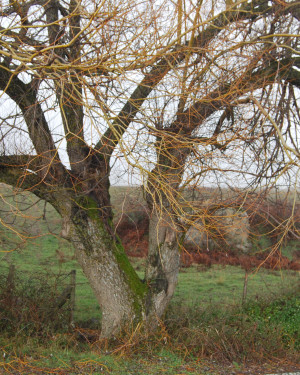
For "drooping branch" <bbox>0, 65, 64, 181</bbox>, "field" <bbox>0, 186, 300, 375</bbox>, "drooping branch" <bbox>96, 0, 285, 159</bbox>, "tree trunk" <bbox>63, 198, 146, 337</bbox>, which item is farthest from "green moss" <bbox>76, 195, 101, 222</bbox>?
"drooping branch" <bbox>96, 0, 285, 159</bbox>

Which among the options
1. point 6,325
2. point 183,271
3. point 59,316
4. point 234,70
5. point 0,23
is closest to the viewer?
point 0,23

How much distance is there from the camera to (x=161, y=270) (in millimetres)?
8328

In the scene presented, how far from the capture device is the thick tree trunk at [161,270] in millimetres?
8125

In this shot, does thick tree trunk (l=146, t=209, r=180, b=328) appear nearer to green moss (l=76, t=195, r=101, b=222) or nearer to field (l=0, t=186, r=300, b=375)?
field (l=0, t=186, r=300, b=375)

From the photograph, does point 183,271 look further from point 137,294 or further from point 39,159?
point 39,159

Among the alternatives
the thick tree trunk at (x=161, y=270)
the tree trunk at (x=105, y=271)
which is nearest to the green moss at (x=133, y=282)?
the tree trunk at (x=105, y=271)

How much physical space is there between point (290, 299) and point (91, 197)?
7113mm

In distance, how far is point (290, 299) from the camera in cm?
1147

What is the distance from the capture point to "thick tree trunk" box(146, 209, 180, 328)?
8.12 m

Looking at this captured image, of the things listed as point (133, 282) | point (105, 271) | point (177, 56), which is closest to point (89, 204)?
point (105, 271)

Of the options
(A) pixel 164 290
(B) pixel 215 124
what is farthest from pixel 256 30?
(A) pixel 164 290

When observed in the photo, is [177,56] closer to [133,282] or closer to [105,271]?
[105,271]

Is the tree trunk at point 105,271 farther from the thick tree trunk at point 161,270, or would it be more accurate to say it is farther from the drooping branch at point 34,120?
the drooping branch at point 34,120

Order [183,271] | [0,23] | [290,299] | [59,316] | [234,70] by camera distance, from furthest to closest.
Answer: [183,271]
[290,299]
[59,316]
[234,70]
[0,23]
